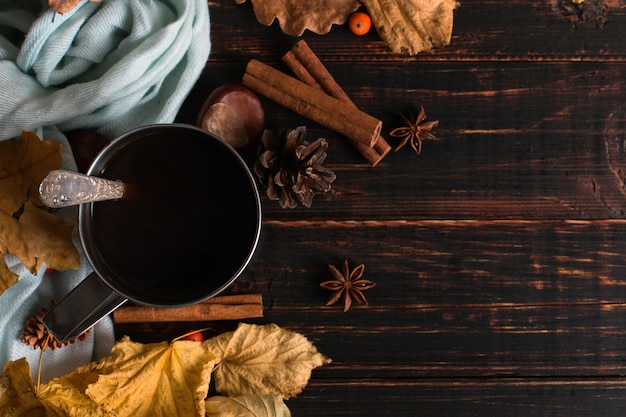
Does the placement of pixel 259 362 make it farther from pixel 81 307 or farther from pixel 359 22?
pixel 359 22

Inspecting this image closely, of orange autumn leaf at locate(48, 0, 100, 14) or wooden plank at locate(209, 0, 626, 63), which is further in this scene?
wooden plank at locate(209, 0, 626, 63)

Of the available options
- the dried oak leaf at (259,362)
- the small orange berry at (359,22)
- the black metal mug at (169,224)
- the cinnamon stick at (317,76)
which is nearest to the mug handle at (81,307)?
the black metal mug at (169,224)

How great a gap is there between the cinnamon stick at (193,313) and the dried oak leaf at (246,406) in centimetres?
13

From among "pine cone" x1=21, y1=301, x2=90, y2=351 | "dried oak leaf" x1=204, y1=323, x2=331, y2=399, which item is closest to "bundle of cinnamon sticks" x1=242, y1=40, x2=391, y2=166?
"dried oak leaf" x1=204, y1=323, x2=331, y2=399

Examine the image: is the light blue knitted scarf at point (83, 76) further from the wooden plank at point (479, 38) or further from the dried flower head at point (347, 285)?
the dried flower head at point (347, 285)

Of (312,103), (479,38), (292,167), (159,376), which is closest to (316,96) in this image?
(312,103)

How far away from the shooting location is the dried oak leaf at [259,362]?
101 centimetres

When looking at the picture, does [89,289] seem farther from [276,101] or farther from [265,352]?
[276,101]

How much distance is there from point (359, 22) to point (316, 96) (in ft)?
0.46

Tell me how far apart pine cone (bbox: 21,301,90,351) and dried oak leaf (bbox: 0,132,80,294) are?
4.2 inches

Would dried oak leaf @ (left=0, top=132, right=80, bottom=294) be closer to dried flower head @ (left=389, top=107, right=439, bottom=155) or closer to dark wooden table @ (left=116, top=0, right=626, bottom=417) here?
dark wooden table @ (left=116, top=0, right=626, bottom=417)

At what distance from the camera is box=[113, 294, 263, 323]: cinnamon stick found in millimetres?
1022

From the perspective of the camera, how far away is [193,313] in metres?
1.02

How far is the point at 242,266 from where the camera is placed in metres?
0.82
